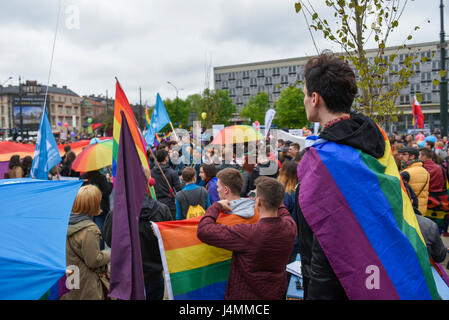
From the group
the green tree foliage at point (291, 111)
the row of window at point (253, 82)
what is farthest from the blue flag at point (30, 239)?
the row of window at point (253, 82)

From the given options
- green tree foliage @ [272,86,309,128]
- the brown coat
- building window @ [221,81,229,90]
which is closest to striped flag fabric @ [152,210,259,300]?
the brown coat

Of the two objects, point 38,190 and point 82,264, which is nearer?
point 38,190

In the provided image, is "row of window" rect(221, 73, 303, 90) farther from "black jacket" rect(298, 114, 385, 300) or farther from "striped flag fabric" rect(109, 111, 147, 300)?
"black jacket" rect(298, 114, 385, 300)

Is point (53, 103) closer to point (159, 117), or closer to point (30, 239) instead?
point (159, 117)

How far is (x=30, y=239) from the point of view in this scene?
222cm

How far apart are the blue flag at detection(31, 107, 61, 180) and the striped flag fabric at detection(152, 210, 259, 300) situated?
14.3ft

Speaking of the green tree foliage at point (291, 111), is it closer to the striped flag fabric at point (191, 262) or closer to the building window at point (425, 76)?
the building window at point (425, 76)

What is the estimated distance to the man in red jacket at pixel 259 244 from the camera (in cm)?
264

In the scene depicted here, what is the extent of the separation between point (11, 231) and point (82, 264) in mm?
1130

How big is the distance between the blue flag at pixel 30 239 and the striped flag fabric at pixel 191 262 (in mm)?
786

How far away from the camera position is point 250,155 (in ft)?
24.7

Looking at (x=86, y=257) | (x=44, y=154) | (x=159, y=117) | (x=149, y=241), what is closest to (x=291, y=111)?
(x=159, y=117)
